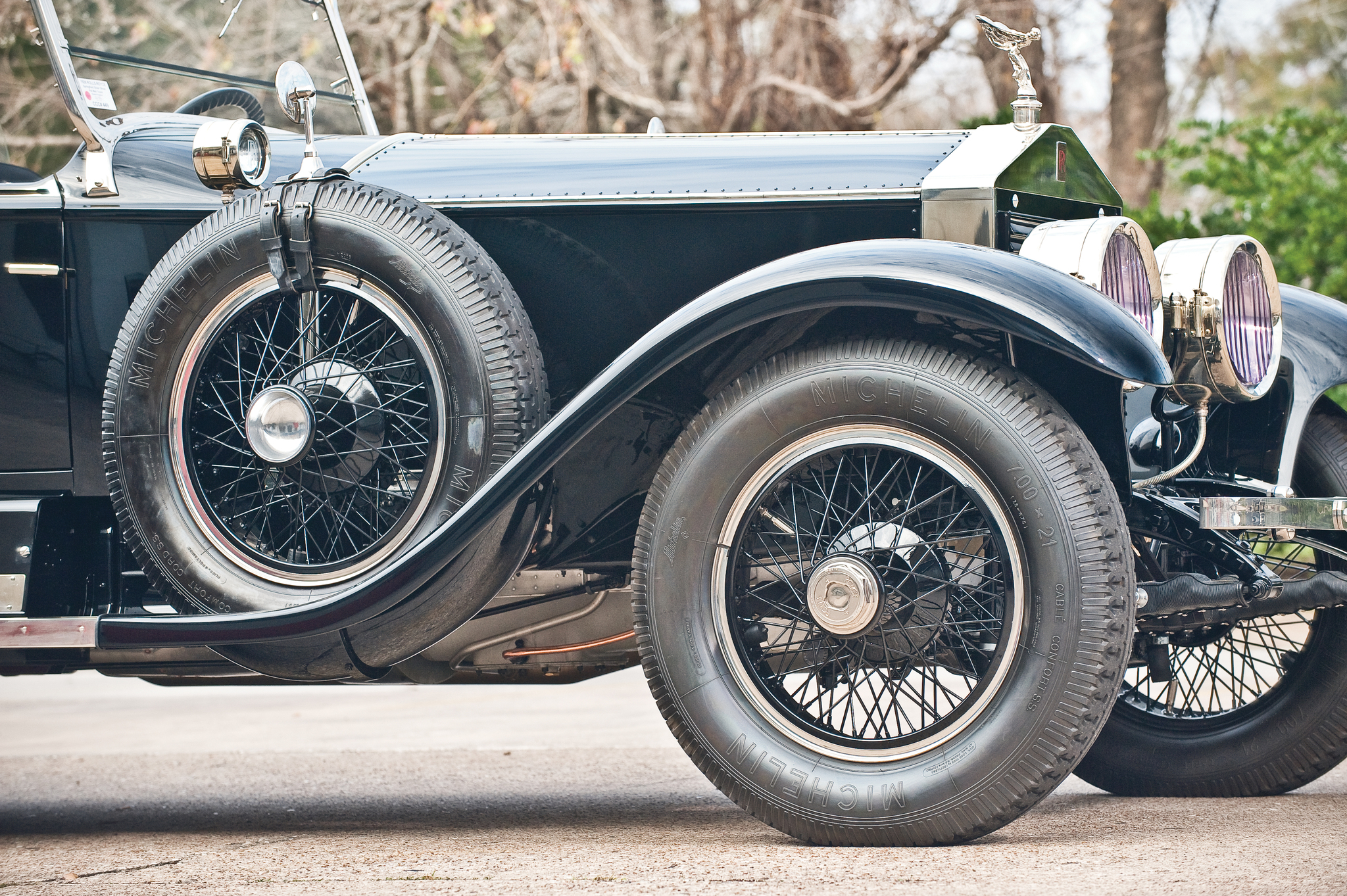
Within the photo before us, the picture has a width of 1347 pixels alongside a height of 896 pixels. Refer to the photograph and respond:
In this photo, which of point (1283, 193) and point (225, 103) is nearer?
point (225, 103)

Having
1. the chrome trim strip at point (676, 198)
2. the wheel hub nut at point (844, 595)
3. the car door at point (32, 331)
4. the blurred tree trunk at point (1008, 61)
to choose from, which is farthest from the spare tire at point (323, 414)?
the blurred tree trunk at point (1008, 61)

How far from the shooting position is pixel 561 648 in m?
3.45

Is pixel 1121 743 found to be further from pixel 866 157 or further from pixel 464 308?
pixel 464 308

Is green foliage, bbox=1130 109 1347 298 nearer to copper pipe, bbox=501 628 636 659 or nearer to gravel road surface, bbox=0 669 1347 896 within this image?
gravel road surface, bbox=0 669 1347 896

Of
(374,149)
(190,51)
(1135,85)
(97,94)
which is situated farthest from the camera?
(1135,85)

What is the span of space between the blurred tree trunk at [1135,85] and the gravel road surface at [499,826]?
27.2ft

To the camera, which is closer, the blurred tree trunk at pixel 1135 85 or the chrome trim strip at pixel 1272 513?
the chrome trim strip at pixel 1272 513

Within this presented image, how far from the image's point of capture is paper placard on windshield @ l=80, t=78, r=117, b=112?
373cm

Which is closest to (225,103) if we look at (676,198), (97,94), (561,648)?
(97,94)

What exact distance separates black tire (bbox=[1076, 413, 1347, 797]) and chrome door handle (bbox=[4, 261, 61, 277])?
118 inches

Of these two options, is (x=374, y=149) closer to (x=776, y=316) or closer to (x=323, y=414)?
(x=323, y=414)

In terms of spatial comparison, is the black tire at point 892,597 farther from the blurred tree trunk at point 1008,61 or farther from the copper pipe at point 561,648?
the blurred tree trunk at point 1008,61

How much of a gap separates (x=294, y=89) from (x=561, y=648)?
59.7 inches

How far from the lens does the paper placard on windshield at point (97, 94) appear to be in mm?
3727
